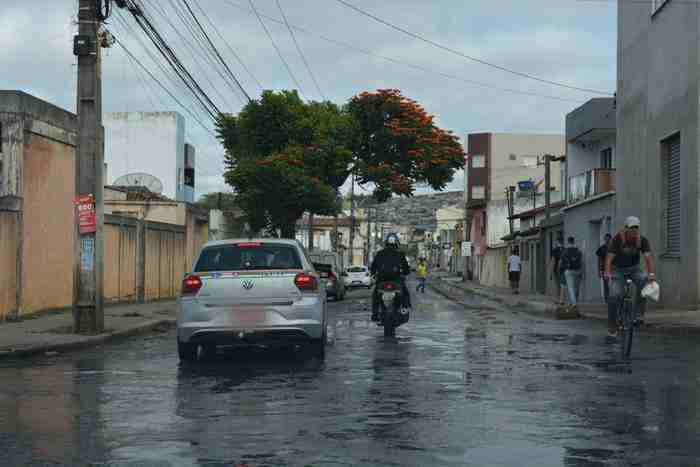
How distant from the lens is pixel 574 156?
132ft

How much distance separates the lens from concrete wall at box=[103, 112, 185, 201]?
62.2 metres

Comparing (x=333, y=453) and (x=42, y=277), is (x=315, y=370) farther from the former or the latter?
(x=42, y=277)

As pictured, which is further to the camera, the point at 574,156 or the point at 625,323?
the point at 574,156

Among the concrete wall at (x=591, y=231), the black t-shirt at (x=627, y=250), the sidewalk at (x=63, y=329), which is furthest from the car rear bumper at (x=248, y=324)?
the concrete wall at (x=591, y=231)

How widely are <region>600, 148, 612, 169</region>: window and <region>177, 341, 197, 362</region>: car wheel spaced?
2788 cm

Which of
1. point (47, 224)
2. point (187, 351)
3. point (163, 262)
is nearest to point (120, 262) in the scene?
point (163, 262)

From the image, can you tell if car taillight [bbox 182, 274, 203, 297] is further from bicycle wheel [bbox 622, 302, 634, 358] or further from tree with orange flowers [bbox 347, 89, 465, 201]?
tree with orange flowers [bbox 347, 89, 465, 201]

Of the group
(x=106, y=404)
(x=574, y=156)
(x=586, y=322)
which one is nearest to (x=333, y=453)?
(x=106, y=404)

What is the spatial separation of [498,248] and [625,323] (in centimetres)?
4998

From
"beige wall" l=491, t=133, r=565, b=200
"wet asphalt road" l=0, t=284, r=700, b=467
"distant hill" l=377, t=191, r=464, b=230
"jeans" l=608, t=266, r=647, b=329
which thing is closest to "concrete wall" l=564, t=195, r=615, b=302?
"jeans" l=608, t=266, r=647, b=329

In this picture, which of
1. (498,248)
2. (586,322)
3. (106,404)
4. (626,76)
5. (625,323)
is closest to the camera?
(106,404)

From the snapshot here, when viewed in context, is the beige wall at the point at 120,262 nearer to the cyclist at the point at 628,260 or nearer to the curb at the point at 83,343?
the curb at the point at 83,343

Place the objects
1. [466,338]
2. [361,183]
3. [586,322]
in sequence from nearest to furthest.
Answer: [466,338]
[586,322]
[361,183]

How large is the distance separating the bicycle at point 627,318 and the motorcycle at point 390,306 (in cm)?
414
